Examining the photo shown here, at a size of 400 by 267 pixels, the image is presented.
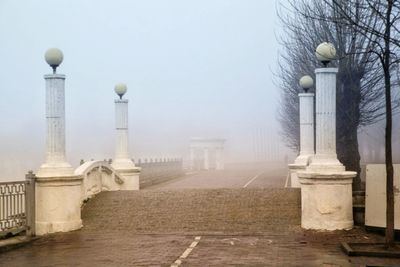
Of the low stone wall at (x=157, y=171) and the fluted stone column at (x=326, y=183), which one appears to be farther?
the low stone wall at (x=157, y=171)

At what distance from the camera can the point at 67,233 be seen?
1467cm

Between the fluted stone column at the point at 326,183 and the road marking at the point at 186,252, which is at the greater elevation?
the fluted stone column at the point at 326,183

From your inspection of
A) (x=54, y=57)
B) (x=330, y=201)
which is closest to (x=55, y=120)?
(x=54, y=57)

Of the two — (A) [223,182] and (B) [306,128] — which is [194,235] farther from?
(A) [223,182]

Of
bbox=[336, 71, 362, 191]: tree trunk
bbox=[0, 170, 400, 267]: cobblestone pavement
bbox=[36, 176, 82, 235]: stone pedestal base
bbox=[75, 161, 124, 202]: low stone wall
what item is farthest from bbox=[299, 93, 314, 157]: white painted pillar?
bbox=[36, 176, 82, 235]: stone pedestal base

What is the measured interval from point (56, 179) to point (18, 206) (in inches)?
42.6

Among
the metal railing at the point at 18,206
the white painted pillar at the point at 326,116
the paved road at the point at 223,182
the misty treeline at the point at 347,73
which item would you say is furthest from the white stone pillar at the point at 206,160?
the metal railing at the point at 18,206

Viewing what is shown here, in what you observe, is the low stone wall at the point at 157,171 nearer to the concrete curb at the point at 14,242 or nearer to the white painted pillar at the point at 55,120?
the white painted pillar at the point at 55,120

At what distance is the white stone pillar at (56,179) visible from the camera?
48.1ft

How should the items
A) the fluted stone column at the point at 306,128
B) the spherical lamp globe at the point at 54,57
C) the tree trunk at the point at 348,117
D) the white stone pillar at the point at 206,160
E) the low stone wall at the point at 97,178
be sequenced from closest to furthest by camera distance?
the spherical lamp globe at the point at 54,57 → the low stone wall at the point at 97,178 → the fluted stone column at the point at 306,128 → the tree trunk at the point at 348,117 → the white stone pillar at the point at 206,160

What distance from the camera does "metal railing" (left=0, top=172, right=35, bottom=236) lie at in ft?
44.8

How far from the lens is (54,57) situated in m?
15.4

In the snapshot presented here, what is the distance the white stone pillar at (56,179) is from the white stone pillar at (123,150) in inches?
255

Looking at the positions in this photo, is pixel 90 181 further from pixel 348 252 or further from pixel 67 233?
pixel 348 252
